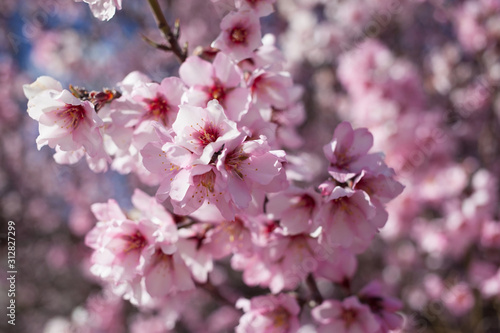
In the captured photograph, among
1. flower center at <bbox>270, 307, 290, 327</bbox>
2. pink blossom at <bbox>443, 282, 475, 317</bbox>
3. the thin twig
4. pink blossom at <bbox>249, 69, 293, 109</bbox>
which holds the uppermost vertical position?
pink blossom at <bbox>249, 69, 293, 109</bbox>

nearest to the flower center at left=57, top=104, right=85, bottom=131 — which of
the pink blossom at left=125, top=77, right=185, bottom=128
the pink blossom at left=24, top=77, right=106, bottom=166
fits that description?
the pink blossom at left=24, top=77, right=106, bottom=166

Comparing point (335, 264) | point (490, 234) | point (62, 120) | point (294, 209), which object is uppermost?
point (62, 120)

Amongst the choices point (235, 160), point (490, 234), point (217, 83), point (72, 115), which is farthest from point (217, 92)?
point (490, 234)

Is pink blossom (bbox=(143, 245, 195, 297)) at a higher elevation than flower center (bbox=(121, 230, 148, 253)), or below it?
below

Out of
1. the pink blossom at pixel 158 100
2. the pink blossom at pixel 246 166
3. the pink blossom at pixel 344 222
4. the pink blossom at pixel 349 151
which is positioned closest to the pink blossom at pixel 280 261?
the pink blossom at pixel 344 222

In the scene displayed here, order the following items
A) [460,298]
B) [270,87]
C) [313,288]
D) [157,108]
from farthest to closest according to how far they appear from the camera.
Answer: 1. [460,298]
2. [313,288]
3. [270,87]
4. [157,108]

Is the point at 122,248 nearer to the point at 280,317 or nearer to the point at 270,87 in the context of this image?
the point at 280,317

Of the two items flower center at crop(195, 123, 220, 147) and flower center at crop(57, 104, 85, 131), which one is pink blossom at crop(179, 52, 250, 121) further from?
flower center at crop(57, 104, 85, 131)

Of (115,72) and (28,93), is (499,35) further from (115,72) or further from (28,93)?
(115,72)

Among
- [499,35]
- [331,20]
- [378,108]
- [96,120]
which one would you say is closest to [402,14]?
[331,20]

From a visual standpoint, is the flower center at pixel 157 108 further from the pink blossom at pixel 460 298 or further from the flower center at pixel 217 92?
the pink blossom at pixel 460 298

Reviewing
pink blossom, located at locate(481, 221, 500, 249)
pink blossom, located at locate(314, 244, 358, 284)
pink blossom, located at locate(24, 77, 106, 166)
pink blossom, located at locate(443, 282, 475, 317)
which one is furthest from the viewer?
pink blossom, located at locate(443, 282, 475, 317)
